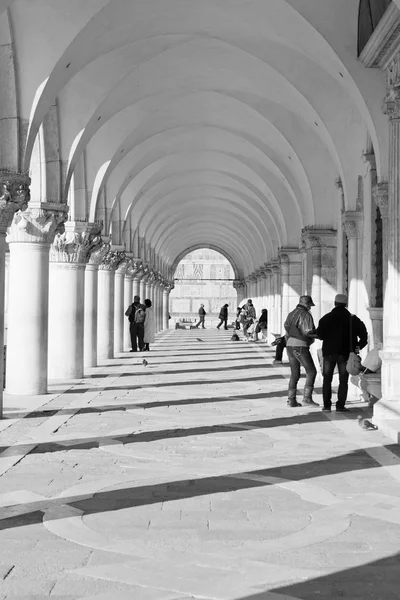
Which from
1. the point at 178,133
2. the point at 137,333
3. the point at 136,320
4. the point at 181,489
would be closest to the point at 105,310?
the point at 136,320

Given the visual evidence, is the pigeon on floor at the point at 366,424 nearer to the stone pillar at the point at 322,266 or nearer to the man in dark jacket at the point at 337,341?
the man in dark jacket at the point at 337,341

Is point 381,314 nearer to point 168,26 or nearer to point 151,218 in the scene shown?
point 168,26

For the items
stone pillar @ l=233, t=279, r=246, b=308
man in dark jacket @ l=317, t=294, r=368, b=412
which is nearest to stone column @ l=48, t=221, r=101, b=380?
man in dark jacket @ l=317, t=294, r=368, b=412

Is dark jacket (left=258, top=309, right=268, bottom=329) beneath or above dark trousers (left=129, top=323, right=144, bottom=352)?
above

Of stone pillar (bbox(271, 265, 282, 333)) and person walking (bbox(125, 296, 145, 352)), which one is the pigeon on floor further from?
stone pillar (bbox(271, 265, 282, 333))

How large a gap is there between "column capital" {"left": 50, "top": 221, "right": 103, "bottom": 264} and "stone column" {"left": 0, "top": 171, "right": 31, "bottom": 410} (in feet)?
16.4

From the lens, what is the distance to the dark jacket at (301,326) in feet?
39.0

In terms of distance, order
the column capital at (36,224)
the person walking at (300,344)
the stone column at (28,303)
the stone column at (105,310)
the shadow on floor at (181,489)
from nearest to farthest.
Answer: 1. the shadow on floor at (181,489)
2. the person walking at (300,344)
3. the stone column at (28,303)
4. the column capital at (36,224)
5. the stone column at (105,310)

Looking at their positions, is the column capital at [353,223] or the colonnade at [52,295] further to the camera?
the column capital at [353,223]

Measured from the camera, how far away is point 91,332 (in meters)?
19.2

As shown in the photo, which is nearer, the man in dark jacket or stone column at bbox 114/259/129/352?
the man in dark jacket

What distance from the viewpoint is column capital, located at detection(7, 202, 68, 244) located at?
1351cm

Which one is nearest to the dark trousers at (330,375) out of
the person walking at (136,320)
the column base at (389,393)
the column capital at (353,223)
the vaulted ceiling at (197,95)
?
the column base at (389,393)

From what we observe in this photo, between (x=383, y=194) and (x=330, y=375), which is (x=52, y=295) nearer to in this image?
(x=330, y=375)
